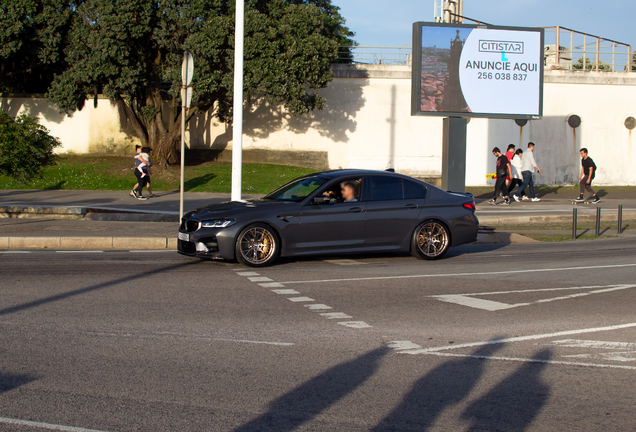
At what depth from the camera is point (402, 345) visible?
5605 millimetres

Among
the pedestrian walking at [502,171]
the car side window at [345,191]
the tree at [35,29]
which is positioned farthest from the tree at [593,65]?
the car side window at [345,191]

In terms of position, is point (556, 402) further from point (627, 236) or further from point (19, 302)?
point (627, 236)

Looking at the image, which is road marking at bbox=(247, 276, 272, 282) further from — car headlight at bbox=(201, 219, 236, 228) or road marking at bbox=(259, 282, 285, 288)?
car headlight at bbox=(201, 219, 236, 228)

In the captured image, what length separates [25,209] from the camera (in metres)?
14.8

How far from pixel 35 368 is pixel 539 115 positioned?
18.1 m

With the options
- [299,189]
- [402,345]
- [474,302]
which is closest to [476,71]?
[299,189]

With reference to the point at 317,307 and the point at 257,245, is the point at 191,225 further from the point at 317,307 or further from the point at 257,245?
the point at 317,307

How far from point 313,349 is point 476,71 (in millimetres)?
15551

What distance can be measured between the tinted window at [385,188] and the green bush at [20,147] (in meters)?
5.94

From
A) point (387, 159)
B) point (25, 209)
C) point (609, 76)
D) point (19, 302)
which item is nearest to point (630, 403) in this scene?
point (19, 302)

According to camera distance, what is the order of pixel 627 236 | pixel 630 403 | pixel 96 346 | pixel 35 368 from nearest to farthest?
pixel 630 403, pixel 35 368, pixel 96 346, pixel 627 236

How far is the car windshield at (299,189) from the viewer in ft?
33.2

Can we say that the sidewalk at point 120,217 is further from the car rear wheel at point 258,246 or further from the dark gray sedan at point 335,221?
the car rear wheel at point 258,246

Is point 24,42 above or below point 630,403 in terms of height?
above
